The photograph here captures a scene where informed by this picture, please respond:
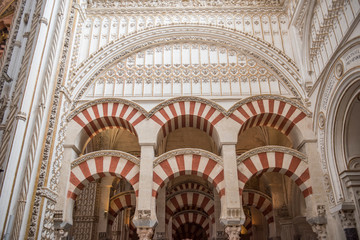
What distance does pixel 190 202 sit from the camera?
30.2 ft

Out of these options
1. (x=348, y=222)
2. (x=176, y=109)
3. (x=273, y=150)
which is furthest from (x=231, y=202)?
(x=176, y=109)

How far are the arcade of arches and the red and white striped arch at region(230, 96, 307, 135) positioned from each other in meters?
0.03

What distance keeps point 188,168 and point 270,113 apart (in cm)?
238

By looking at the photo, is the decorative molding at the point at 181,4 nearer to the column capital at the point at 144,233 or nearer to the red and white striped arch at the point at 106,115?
the red and white striped arch at the point at 106,115

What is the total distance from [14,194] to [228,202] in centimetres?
409

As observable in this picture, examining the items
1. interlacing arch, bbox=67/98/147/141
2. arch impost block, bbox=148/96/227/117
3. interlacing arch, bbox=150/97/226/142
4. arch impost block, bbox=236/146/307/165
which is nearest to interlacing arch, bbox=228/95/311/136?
arch impost block, bbox=148/96/227/117

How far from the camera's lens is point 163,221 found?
7.77 meters

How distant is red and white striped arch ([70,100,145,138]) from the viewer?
7570 millimetres

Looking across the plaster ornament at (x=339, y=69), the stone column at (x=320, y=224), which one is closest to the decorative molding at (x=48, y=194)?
the stone column at (x=320, y=224)

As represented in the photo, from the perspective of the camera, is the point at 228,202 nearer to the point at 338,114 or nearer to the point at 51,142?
the point at 338,114

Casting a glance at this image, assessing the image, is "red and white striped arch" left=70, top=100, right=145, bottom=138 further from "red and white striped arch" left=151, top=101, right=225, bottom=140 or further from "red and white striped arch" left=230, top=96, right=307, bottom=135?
"red and white striped arch" left=230, top=96, right=307, bottom=135

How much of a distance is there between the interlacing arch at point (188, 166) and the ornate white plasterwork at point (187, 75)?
1646mm

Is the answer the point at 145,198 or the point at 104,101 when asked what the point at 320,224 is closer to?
the point at 145,198

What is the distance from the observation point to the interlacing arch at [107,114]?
7570mm
